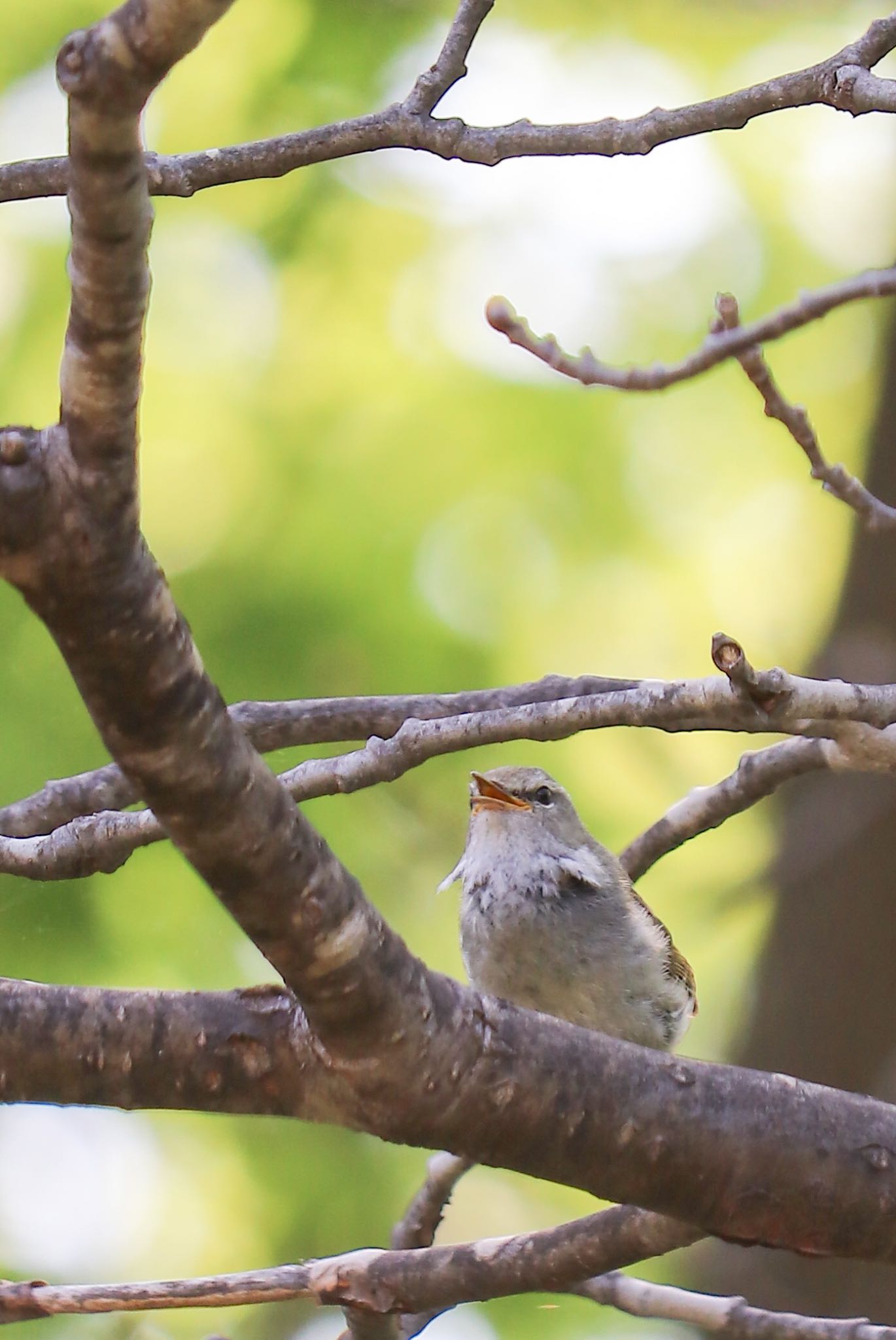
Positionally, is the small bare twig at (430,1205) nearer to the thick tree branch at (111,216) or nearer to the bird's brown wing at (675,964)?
the bird's brown wing at (675,964)

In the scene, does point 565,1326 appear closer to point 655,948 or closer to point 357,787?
point 655,948

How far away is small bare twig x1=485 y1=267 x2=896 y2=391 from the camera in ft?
5.30

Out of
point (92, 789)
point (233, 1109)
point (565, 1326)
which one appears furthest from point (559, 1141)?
point (565, 1326)

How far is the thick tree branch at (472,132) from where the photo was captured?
2766 millimetres

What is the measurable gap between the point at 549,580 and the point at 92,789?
3140 millimetres

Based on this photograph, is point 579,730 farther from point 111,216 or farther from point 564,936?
point 111,216

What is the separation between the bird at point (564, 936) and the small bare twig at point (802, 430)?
66.0 inches

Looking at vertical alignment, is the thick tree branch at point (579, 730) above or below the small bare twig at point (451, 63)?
below

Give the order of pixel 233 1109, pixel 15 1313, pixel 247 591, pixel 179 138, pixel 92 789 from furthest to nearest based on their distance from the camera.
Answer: pixel 179 138 → pixel 247 591 → pixel 92 789 → pixel 15 1313 → pixel 233 1109

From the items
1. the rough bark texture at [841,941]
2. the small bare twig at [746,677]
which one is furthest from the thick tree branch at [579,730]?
the rough bark texture at [841,941]

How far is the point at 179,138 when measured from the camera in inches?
220

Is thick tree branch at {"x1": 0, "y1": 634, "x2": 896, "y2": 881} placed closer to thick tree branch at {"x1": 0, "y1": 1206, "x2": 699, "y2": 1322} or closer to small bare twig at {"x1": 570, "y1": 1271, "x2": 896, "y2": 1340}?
thick tree branch at {"x1": 0, "y1": 1206, "x2": 699, "y2": 1322}

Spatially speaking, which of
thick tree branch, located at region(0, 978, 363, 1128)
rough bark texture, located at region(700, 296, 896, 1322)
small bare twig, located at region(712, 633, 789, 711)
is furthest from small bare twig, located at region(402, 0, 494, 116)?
rough bark texture, located at region(700, 296, 896, 1322)

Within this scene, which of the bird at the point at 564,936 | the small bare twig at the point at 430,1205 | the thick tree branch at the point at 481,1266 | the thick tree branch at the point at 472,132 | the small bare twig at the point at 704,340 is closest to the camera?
the small bare twig at the point at 704,340
